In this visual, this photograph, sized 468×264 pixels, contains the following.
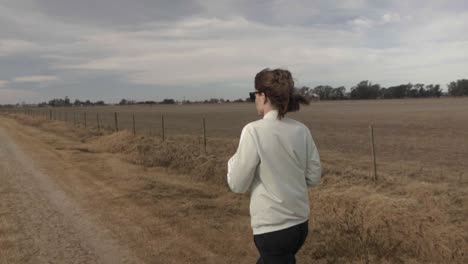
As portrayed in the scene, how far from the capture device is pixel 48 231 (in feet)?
19.3

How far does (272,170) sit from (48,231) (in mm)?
4450

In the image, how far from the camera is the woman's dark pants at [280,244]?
2.46 metres

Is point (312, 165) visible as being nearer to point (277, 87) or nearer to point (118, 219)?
point (277, 87)

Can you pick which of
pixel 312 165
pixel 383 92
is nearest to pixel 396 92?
pixel 383 92

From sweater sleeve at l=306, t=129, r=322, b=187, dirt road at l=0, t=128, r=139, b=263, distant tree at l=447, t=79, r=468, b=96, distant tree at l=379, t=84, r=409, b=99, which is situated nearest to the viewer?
sweater sleeve at l=306, t=129, r=322, b=187

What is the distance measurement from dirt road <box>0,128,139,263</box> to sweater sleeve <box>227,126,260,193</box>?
2.75m

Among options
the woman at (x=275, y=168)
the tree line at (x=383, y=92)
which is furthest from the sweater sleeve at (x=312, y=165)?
the tree line at (x=383, y=92)

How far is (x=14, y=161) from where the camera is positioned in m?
13.0

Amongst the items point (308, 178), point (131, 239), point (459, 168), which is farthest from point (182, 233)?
Result: point (459, 168)

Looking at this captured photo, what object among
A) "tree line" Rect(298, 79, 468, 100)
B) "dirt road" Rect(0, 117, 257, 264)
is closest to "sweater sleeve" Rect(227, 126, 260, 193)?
"dirt road" Rect(0, 117, 257, 264)

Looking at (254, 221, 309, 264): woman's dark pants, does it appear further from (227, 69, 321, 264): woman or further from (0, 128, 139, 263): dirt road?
(0, 128, 139, 263): dirt road

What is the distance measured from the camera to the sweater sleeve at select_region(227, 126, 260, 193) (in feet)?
7.77

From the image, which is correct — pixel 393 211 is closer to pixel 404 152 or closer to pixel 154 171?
pixel 154 171

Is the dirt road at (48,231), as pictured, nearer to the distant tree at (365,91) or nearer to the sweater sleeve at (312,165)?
the sweater sleeve at (312,165)
